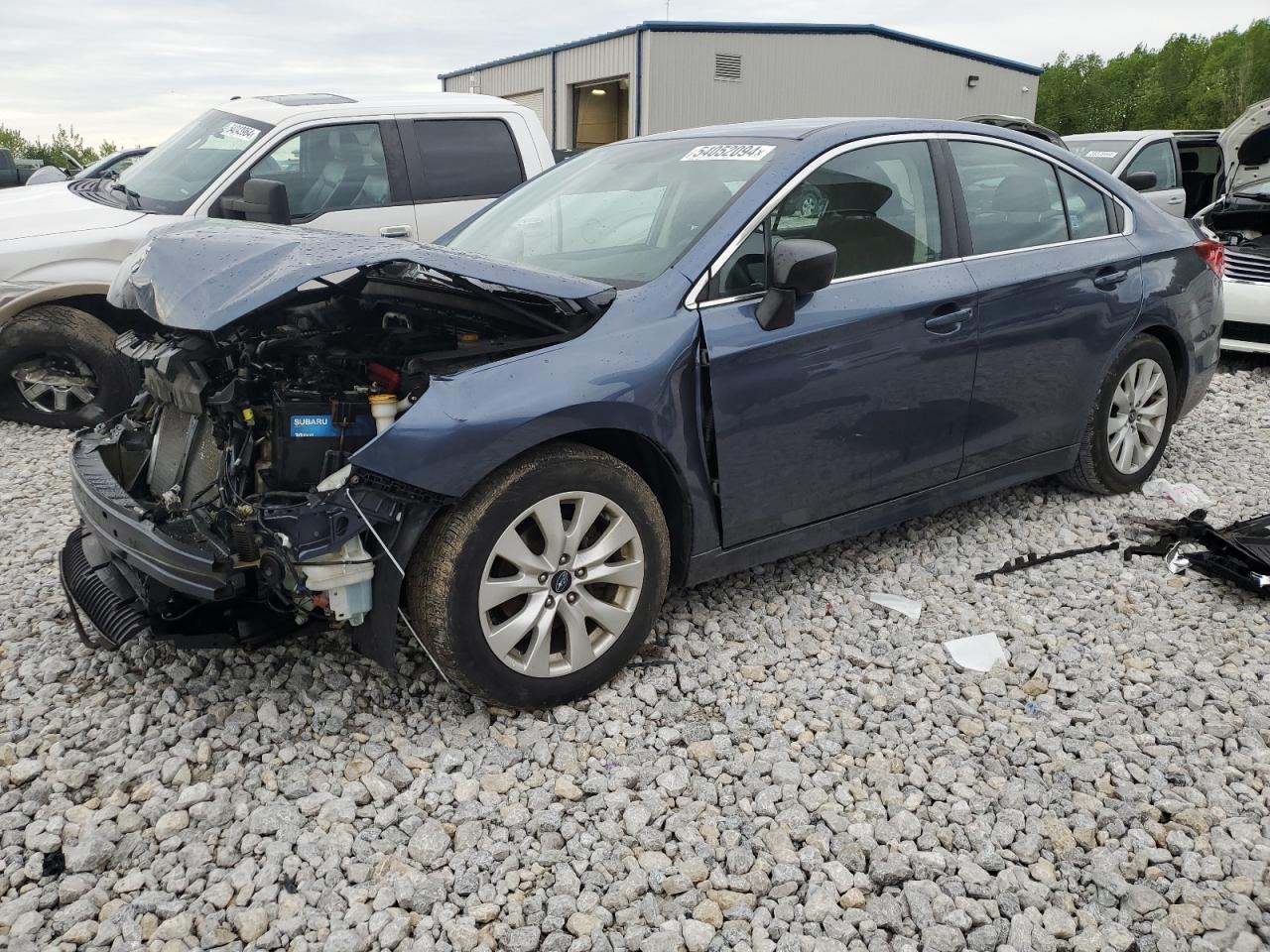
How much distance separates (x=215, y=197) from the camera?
20.0ft

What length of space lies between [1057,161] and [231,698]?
3.95 metres

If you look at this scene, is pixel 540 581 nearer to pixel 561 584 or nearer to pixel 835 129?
pixel 561 584

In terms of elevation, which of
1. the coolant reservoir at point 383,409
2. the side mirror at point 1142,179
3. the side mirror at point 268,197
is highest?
the side mirror at point 268,197

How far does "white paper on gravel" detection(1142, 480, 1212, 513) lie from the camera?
16.3 ft

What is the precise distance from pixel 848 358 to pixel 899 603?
1.04m

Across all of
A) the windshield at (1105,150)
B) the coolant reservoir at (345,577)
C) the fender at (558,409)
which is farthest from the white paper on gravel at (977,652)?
the windshield at (1105,150)

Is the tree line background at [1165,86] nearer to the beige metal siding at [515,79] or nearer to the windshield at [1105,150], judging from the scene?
the beige metal siding at [515,79]

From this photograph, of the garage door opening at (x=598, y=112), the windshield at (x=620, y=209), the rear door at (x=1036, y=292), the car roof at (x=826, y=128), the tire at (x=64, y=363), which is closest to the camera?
the windshield at (x=620, y=209)

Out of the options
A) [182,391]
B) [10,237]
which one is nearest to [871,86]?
[10,237]

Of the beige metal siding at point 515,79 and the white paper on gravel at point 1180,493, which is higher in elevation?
the beige metal siding at point 515,79

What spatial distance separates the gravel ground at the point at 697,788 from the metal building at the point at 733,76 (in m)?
21.2

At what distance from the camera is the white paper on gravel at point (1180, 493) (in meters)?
4.97

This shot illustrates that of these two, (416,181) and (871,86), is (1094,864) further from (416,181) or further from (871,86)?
(871,86)

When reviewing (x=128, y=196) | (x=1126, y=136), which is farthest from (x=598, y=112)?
(x=128, y=196)
